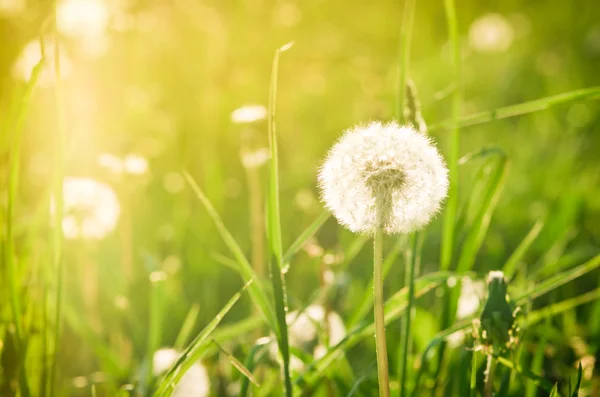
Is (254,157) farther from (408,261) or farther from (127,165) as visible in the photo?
(408,261)

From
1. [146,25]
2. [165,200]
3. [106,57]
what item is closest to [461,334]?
[165,200]

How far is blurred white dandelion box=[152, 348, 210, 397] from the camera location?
5.23ft

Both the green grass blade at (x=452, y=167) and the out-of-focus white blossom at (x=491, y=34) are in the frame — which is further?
the out-of-focus white blossom at (x=491, y=34)

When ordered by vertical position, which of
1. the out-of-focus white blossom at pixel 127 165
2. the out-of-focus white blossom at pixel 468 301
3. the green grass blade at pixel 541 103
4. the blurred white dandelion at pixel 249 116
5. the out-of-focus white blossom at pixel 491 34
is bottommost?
the out-of-focus white blossom at pixel 468 301

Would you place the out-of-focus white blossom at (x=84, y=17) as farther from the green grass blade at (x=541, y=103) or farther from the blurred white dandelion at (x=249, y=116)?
the green grass blade at (x=541, y=103)

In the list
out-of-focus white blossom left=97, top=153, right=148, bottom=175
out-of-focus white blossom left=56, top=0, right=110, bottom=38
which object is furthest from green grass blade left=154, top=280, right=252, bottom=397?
out-of-focus white blossom left=56, top=0, right=110, bottom=38

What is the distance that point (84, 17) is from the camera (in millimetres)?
3900

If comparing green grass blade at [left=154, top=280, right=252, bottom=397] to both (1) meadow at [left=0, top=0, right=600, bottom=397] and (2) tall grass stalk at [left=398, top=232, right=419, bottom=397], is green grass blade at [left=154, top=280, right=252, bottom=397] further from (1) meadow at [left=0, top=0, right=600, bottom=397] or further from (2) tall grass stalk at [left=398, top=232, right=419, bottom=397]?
(2) tall grass stalk at [left=398, top=232, right=419, bottom=397]

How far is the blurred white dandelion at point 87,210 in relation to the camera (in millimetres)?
2182

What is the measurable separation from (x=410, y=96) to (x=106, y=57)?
10.9 ft

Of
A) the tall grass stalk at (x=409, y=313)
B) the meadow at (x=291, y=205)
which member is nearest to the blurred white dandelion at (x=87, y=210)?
the meadow at (x=291, y=205)

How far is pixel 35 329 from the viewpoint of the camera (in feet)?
5.78

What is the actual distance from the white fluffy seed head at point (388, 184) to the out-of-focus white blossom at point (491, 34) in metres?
4.23

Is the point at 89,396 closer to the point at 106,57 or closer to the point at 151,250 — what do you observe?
the point at 151,250
